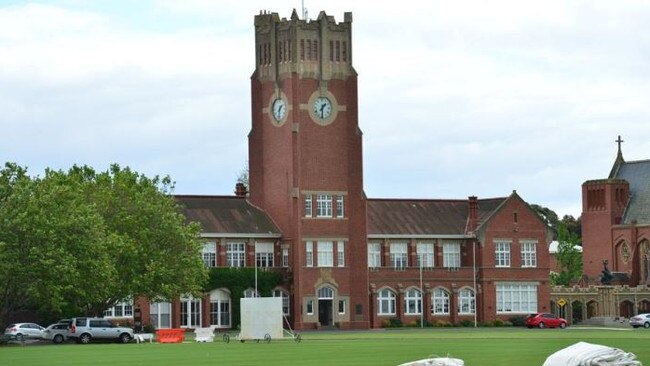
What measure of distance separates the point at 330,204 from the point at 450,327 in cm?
1241

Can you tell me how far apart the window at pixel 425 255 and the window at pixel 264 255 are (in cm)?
1244

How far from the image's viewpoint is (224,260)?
113 metres

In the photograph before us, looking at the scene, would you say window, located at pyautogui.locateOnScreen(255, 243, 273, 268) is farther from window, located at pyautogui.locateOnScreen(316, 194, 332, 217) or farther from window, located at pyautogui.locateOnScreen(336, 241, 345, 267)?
window, located at pyautogui.locateOnScreen(336, 241, 345, 267)

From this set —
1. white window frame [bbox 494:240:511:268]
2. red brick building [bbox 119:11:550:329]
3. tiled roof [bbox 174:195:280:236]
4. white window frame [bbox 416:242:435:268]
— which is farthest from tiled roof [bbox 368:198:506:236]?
tiled roof [bbox 174:195:280:236]

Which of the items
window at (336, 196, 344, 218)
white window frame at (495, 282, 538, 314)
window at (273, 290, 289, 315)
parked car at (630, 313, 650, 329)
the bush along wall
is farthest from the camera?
white window frame at (495, 282, 538, 314)

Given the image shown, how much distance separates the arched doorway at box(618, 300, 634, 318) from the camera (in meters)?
134

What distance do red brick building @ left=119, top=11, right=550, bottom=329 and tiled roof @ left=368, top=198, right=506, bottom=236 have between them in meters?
0.22

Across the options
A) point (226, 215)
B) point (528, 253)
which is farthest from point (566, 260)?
point (226, 215)

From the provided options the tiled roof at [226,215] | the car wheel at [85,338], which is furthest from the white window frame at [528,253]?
the car wheel at [85,338]

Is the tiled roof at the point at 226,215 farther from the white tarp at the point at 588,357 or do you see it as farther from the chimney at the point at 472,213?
the white tarp at the point at 588,357

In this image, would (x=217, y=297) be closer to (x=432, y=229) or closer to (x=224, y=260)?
(x=224, y=260)

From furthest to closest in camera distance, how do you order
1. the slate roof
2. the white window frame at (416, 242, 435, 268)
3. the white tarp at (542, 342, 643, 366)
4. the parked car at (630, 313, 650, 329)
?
1. the slate roof
2. the white window frame at (416, 242, 435, 268)
3. the parked car at (630, 313, 650, 329)
4. the white tarp at (542, 342, 643, 366)

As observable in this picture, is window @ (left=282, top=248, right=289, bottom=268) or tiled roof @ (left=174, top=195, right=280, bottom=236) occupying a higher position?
tiled roof @ (left=174, top=195, right=280, bottom=236)

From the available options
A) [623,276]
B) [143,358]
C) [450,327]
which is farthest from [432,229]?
[143,358]
